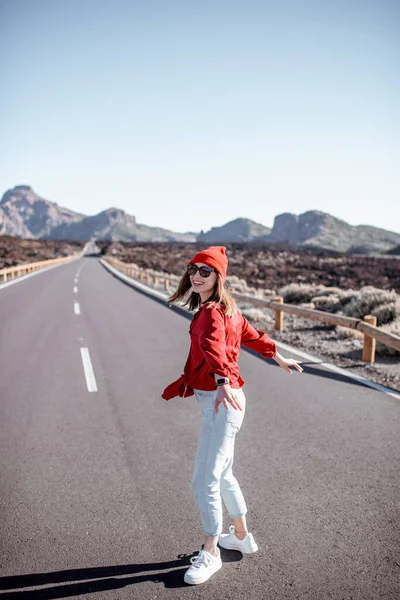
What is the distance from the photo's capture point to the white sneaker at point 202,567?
2516 mm

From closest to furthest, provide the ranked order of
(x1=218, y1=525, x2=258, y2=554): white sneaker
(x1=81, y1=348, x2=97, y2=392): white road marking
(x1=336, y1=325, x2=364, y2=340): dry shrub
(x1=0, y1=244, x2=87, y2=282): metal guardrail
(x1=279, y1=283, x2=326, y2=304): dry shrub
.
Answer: (x1=218, y1=525, x2=258, y2=554): white sneaker → (x1=81, y1=348, x2=97, y2=392): white road marking → (x1=336, y1=325, x2=364, y2=340): dry shrub → (x1=279, y1=283, x2=326, y2=304): dry shrub → (x1=0, y1=244, x2=87, y2=282): metal guardrail

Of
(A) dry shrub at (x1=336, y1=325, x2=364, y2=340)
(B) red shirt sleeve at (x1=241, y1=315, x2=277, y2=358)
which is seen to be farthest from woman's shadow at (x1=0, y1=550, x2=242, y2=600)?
(A) dry shrub at (x1=336, y1=325, x2=364, y2=340)

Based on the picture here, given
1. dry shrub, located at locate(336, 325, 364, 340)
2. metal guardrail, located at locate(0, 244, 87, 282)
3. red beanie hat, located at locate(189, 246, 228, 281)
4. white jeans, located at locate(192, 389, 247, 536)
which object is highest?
red beanie hat, located at locate(189, 246, 228, 281)

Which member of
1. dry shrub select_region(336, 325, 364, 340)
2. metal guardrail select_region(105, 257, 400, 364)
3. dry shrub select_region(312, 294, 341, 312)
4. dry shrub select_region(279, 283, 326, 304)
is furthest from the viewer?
dry shrub select_region(279, 283, 326, 304)

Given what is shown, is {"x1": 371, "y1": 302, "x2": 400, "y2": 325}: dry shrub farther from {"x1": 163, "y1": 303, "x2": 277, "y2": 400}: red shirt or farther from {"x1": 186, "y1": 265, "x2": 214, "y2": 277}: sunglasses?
{"x1": 186, "y1": 265, "x2": 214, "y2": 277}: sunglasses

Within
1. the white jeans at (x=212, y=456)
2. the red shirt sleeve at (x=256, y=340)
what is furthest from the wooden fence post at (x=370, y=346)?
the white jeans at (x=212, y=456)

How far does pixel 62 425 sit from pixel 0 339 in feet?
18.0

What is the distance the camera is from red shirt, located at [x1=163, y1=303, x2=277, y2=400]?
7.85 ft

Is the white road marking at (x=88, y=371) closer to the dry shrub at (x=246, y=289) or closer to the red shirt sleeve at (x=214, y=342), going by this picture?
the red shirt sleeve at (x=214, y=342)

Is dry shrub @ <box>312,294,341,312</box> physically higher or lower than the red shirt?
lower

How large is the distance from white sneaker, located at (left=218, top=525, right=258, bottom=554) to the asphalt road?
0.05 m

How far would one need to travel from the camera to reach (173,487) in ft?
11.7

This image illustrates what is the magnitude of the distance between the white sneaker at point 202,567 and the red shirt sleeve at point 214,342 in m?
1.15

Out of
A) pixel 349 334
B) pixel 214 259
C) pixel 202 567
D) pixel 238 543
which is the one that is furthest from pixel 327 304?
pixel 202 567
